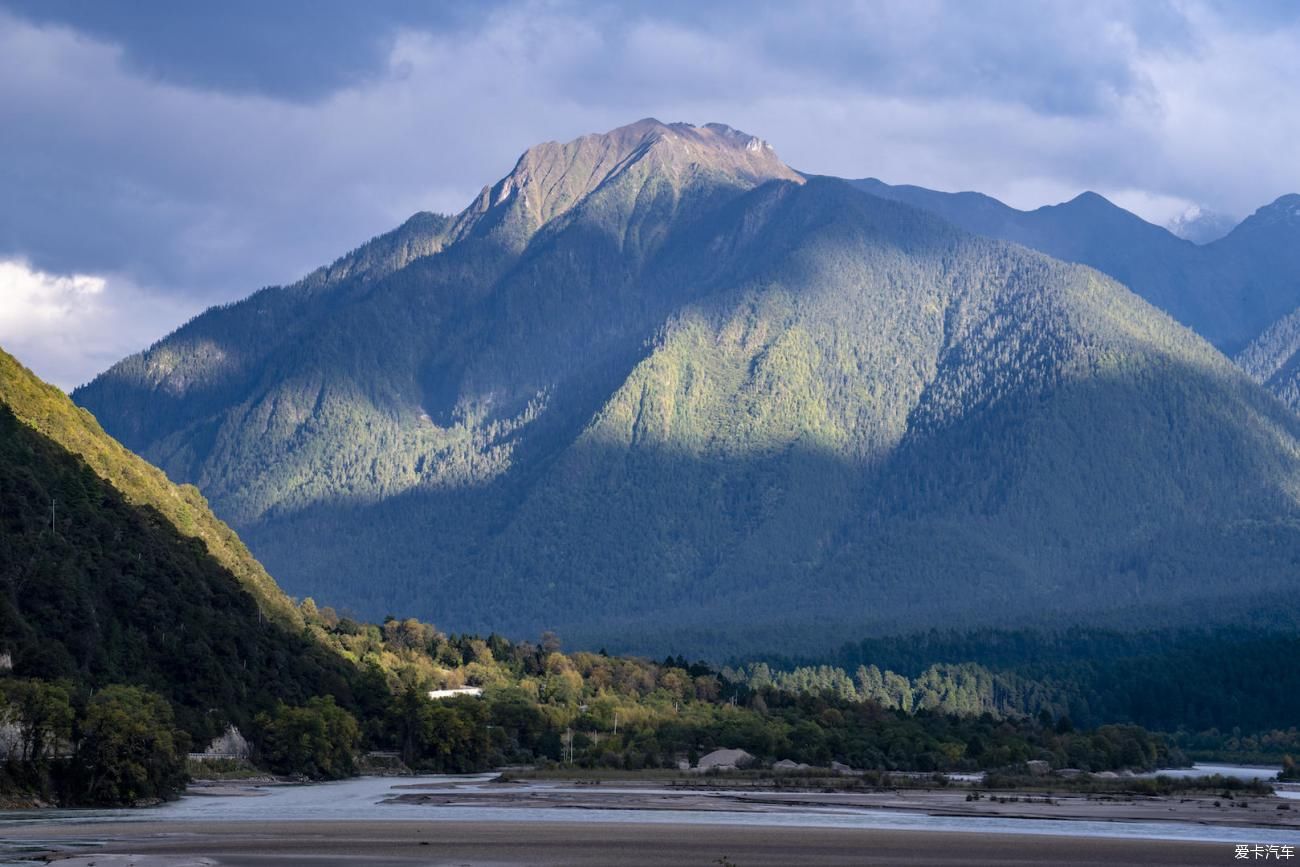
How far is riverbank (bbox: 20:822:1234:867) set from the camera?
93.4 metres

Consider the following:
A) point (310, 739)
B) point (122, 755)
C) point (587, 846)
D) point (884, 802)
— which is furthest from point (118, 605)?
point (587, 846)

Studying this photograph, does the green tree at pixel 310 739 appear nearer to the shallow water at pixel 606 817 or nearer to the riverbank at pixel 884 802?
the riverbank at pixel 884 802

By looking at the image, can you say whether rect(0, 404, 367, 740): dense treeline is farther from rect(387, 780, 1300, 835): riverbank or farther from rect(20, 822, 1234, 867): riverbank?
rect(20, 822, 1234, 867): riverbank

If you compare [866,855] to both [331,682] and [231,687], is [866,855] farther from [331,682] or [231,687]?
[331,682]

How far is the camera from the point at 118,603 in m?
161

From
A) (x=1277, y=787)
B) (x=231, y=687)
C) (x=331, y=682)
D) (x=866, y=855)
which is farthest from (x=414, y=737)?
(x=866, y=855)

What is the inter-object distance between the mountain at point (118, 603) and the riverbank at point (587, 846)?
37349 millimetres

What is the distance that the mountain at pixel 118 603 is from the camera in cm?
14812

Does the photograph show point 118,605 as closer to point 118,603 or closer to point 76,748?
point 118,603

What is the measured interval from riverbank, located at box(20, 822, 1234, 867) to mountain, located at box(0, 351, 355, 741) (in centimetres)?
3735

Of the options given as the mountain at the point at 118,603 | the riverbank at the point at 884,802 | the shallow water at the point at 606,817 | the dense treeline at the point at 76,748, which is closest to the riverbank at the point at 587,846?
the shallow water at the point at 606,817

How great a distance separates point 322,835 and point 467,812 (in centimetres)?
2055

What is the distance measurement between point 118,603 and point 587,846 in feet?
234

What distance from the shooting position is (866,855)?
97812 millimetres
